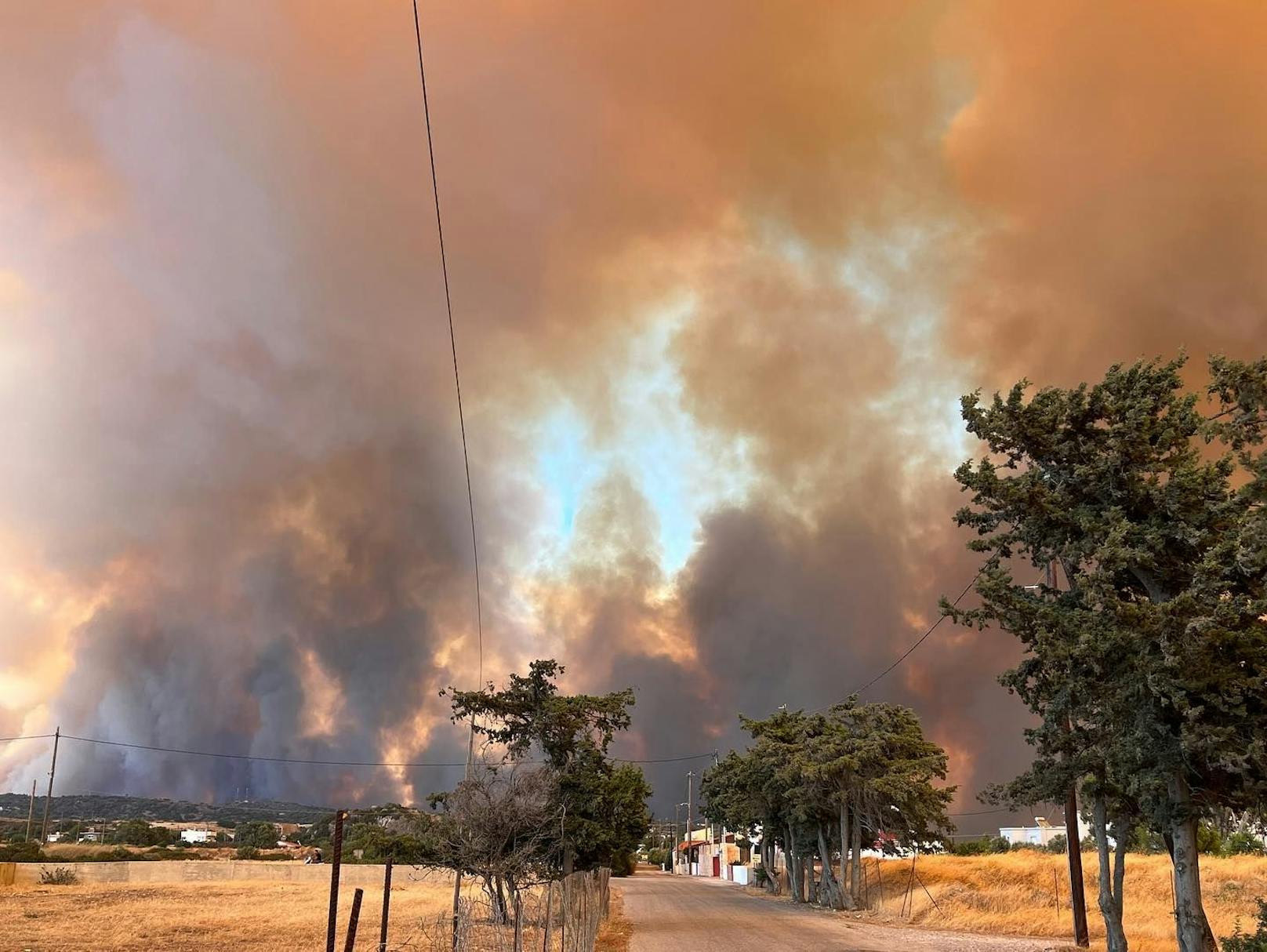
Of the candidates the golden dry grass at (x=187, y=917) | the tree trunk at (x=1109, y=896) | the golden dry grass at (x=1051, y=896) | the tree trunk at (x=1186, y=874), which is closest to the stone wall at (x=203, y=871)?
the golden dry grass at (x=187, y=917)

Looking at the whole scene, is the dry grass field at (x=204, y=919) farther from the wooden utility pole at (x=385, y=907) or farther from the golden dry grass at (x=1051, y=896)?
the golden dry grass at (x=1051, y=896)

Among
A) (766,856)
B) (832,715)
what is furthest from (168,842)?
(832,715)

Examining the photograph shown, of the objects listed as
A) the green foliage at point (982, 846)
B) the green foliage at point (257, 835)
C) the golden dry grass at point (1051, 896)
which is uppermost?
the golden dry grass at point (1051, 896)

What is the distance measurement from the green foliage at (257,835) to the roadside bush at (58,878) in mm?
69011

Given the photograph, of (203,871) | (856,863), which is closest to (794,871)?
(856,863)

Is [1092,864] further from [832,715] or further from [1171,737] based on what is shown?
[1171,737]

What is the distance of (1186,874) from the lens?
17.5 meters

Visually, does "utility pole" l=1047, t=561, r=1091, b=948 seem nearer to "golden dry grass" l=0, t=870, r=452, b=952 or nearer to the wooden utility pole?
the wooden utility pole

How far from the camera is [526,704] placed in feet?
99.7

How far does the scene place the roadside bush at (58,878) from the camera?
2591 inches

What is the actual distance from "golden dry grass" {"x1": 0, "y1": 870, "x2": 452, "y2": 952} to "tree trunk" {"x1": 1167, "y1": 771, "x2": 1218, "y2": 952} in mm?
21008

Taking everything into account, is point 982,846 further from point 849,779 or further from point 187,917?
point 187,917

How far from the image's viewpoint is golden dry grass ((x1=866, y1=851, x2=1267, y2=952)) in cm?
3120

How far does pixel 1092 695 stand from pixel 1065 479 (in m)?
4.78
